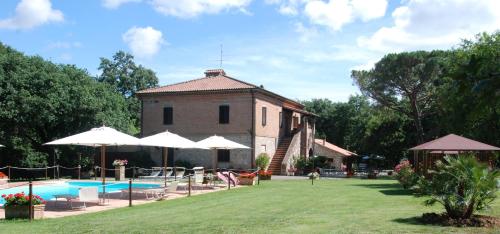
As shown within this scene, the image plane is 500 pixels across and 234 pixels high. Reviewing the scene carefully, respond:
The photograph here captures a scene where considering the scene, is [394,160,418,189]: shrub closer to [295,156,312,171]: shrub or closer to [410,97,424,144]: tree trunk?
[295,156,312,171]: shrub

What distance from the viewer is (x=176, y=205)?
49.4 feet

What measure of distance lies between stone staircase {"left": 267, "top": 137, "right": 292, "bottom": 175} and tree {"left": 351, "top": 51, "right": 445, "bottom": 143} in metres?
8.03

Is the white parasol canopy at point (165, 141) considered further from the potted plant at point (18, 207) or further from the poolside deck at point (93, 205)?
the potted plant at point (18, 207)

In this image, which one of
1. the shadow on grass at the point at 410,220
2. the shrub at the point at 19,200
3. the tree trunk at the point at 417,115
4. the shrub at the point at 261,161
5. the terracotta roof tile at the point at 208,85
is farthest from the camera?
the tree trunk at the point at 417,115

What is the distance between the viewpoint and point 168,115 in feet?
124

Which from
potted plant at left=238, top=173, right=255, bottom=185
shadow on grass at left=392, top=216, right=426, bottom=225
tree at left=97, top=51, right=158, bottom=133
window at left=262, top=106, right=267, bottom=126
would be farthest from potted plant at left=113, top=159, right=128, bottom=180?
tree at left=97, top=51, right=158, bottom=133

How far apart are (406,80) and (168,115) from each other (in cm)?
1856

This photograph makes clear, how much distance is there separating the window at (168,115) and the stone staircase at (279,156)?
7.97 metres

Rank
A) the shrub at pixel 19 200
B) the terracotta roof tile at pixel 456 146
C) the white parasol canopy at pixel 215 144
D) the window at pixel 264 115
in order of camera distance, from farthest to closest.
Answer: the window at pixel 264 115 < the white parasol canopy at pixel 215 144 < the terracotta roof tile at pixel 456 146 < the shrub at pixel 19 200

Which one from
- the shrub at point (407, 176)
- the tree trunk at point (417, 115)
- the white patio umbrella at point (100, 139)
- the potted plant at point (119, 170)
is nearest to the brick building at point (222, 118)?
the potted plant at point (119, 170)

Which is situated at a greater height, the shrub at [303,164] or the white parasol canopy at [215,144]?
the white parasol canopy at [215,144]

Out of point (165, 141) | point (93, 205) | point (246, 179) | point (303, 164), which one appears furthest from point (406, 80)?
point (93, 205)

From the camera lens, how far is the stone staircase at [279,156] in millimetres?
37531

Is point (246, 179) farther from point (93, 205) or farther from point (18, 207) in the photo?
point (18, 207)
